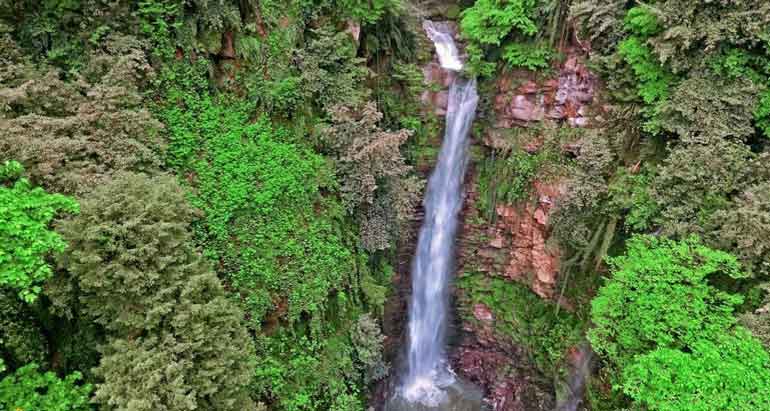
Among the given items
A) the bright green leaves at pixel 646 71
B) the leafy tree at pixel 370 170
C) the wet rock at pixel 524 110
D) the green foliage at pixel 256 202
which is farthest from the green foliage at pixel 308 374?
the bright green leaves at pixel 646 71

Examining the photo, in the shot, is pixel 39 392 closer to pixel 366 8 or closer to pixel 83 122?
pixel 83 122

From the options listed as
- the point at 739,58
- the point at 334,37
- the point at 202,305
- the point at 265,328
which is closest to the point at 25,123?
the point at 202,305

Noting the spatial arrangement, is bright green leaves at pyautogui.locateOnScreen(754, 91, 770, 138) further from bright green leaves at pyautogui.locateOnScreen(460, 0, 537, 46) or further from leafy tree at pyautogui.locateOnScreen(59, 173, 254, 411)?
leafy tree at pyautogui.locateOnScreen(59, 173, 254, 411)

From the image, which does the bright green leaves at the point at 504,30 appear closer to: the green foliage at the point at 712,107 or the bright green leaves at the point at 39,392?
the green foliage at the point at 712,107

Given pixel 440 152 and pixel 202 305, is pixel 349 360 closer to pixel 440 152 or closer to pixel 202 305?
pixel 202 305

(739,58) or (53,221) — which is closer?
(53,221)

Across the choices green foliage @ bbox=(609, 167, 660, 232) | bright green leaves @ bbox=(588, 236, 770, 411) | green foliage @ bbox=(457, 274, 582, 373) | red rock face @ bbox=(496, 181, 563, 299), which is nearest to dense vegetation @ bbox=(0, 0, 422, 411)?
green foliage @ bbox=(457, 274, 582, 373)
